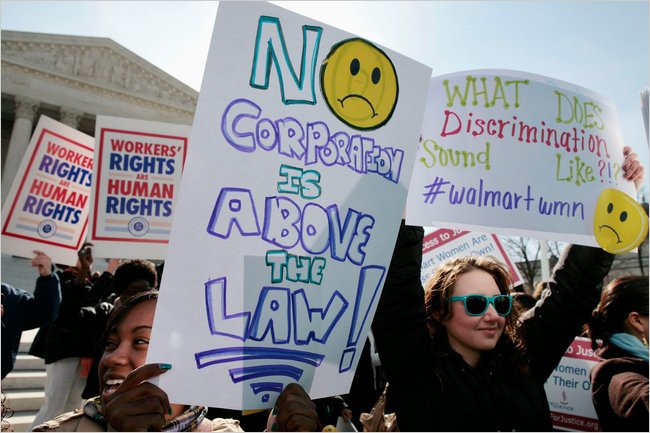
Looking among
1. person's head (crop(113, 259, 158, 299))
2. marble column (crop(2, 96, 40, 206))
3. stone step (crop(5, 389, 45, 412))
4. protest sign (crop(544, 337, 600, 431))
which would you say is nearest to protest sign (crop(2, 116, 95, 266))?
person's head (crop(113, 259, 158, 299))

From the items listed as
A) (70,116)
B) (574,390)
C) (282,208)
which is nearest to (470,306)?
(282,208)

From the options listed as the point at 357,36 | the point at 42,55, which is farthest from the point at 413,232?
the point at 42,55

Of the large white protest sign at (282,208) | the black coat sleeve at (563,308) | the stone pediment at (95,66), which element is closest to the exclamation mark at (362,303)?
the large white protest sign at (282,208)

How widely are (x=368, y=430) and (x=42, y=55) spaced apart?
3073 centimetres

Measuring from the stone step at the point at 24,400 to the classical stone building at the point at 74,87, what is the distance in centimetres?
2163

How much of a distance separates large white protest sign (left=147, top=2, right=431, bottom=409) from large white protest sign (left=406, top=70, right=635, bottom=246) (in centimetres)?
53

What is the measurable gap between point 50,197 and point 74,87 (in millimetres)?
27796

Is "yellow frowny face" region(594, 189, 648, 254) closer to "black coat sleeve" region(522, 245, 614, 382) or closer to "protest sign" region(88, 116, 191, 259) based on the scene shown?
"black coat sleeve" region(522, 245, 614, 382)

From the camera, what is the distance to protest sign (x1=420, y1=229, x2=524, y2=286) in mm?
4234

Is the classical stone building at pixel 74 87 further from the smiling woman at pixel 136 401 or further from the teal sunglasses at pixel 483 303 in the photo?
the teal sunglasses at pixel 483 303

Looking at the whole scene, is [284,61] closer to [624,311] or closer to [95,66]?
[624,311]

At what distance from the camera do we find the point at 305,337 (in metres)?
1.36

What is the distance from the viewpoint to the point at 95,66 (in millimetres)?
27812

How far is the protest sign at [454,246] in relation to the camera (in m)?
4.23
